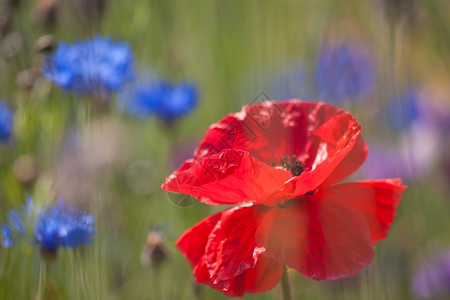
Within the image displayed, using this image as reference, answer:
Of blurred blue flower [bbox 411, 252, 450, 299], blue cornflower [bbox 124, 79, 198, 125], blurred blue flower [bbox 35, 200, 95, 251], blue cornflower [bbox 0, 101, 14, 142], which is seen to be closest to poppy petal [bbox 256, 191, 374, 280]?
blurred blue flower [bbox 35, 200, 95, 251]

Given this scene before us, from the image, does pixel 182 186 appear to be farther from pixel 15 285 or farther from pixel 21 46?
pixel 21 46

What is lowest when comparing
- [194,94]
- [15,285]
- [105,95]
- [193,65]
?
[15,285]

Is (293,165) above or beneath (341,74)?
beneath

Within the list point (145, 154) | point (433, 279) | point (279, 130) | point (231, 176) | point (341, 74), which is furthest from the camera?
point (145, 154)

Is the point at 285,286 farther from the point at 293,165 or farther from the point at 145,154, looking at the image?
the point at 145,154

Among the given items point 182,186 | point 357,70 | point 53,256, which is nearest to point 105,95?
point 53,256

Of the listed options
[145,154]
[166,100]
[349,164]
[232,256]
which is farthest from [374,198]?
[145,154]

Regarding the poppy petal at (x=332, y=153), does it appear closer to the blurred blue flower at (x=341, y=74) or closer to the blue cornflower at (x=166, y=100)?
the blurred blue flower at (x=341, y=74)
